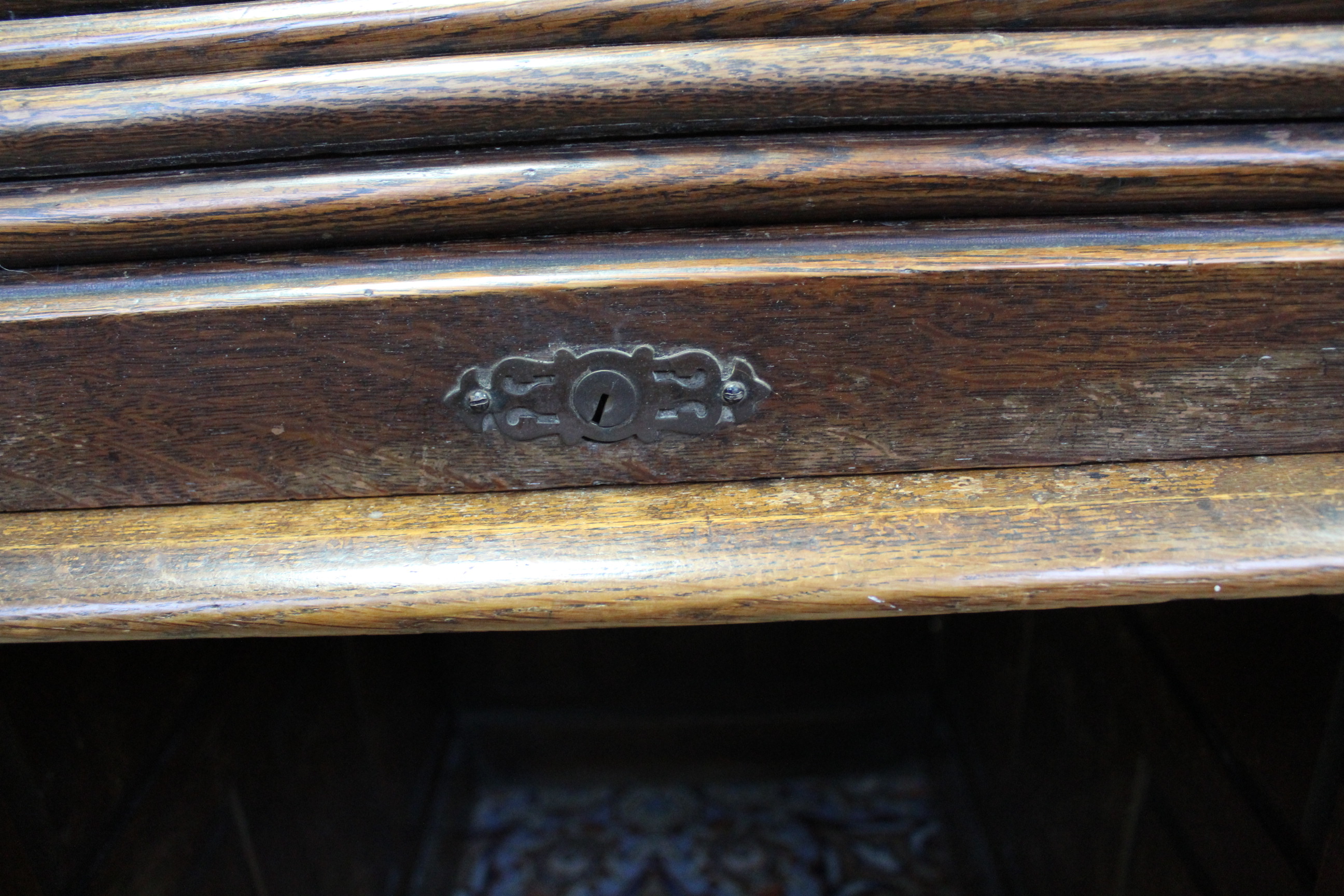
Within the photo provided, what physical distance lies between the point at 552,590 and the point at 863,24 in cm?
34

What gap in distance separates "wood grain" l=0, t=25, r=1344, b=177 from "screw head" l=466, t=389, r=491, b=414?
14 cm

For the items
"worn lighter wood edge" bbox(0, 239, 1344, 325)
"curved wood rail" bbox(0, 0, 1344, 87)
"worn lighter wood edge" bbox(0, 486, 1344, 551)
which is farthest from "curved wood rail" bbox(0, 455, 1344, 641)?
"curved wood rail" bbox(0, 0, 1344, 87)

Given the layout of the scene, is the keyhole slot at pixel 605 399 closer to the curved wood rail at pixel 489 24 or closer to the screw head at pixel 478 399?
the screw head at pixel 478 399

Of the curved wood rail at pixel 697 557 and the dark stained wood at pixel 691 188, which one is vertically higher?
the dark stained wood at pixel 691 188

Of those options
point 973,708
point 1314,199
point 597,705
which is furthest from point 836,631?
point 1314,199

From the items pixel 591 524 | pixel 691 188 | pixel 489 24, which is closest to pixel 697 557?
pixel 591 524

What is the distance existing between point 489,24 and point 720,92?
0.43ft

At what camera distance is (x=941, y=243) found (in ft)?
1.67

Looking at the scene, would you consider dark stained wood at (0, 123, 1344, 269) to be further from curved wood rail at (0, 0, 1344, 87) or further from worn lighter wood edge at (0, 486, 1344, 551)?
worn lighter wood edge at (0, 486, 1344, 551)

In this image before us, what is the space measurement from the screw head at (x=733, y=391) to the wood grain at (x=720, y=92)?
5.4 inches

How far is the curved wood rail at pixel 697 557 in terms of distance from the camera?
1.62 ft

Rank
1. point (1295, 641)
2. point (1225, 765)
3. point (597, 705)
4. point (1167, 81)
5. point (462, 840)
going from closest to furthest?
point (1167, 81) < point (1295, 641) < point (1225, 765) < point (462, 840) < point (597, 705)

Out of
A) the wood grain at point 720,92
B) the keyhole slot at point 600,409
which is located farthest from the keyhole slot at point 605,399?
the wood grain at point 720,92

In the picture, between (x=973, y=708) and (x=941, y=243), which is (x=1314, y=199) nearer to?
(x=941, y=243)
